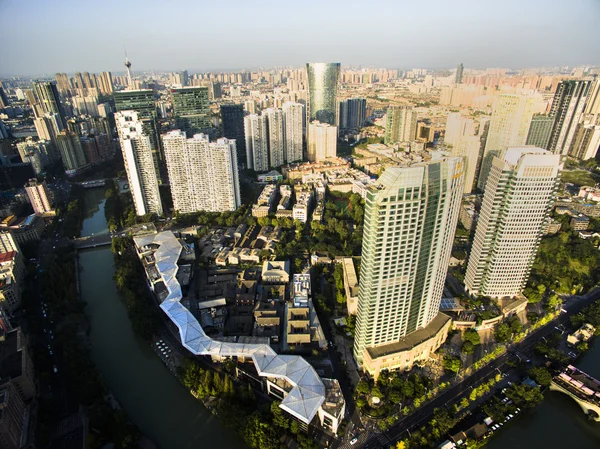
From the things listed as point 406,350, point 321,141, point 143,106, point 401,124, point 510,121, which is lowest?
point 406,350

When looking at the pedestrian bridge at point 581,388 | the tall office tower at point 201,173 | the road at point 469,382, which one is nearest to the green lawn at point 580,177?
the road at point 469,382

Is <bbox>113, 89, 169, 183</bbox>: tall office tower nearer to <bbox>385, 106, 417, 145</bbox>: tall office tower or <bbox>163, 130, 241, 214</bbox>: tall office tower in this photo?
<bbox>163, 130, 241, 214</bbox>: tall office tower

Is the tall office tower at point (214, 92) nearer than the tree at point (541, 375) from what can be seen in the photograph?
No

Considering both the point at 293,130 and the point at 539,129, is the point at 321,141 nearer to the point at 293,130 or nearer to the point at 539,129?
the point at 293,130

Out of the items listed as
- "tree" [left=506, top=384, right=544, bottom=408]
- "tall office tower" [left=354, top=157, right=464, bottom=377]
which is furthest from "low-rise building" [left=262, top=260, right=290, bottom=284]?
"tree" [left=506, top=384, right=544, bottom=408]

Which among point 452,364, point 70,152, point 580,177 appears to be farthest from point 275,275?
point 580,177

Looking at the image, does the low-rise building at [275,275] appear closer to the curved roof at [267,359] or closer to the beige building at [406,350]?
the curved roof at [267,359]

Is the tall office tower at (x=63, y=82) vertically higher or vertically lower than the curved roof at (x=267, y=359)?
higher
